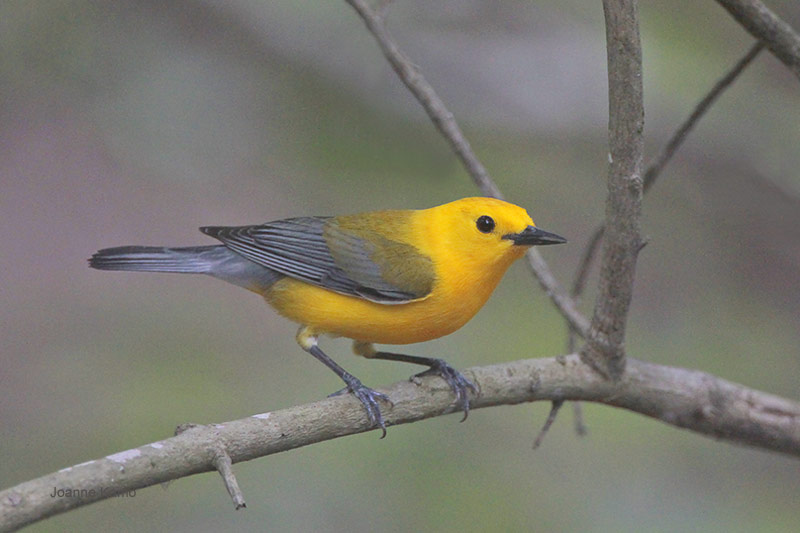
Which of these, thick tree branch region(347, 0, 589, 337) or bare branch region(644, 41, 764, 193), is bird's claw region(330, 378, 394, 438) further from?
bare branch region(644, 41, 764, 193)

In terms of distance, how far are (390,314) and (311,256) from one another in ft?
2.17

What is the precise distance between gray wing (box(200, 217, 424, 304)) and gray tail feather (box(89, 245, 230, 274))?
0.11 metres

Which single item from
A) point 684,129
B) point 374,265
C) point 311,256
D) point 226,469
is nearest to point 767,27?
point 684,129

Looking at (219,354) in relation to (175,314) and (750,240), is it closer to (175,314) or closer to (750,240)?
(175,314)

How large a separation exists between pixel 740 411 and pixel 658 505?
1008 millimetres

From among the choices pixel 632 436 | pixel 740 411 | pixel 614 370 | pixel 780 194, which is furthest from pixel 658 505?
pixel 780 194

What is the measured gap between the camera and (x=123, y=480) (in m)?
2.68

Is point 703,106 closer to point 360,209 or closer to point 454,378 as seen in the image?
point 454,378

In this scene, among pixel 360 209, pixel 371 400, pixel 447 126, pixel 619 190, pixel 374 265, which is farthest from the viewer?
pixel 360 209

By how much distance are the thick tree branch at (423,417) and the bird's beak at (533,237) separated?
1.92ft

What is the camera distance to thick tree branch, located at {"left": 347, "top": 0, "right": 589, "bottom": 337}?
4500 millimetres

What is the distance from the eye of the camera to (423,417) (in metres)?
3.81

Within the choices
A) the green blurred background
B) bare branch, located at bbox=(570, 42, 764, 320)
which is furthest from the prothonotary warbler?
the green blurred background

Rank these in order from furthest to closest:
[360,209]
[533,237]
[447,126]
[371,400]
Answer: [360,209] < [447,126] < [533,237] < [371,400]
